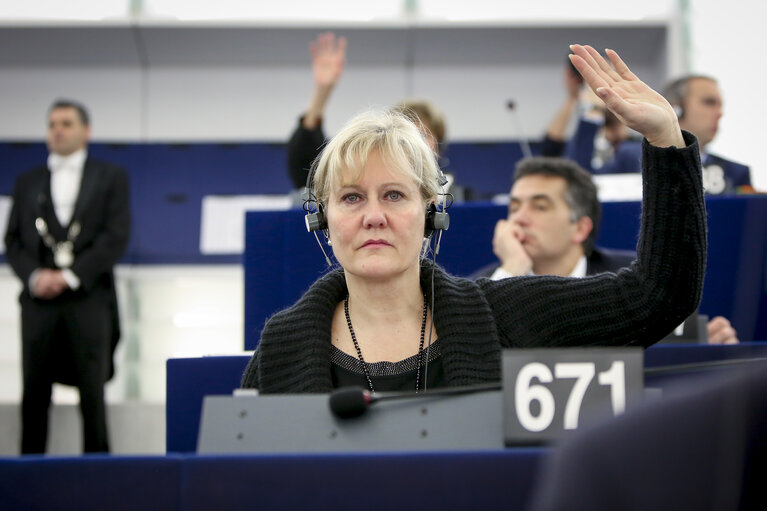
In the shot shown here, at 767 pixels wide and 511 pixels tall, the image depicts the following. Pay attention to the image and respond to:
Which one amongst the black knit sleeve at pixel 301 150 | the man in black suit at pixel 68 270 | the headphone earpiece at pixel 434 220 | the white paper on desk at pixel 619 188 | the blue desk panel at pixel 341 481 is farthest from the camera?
the man in black suit at pixel 68 270

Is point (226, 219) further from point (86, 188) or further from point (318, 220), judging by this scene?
point (318, 220)

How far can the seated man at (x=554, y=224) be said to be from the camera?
9.18 ft

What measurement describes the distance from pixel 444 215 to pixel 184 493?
866 millimetres

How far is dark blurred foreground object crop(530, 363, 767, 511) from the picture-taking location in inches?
16.3

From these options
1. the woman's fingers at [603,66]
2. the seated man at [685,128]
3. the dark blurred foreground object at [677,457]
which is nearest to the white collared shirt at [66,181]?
the seated man at [685,128]

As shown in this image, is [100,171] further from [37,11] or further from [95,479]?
[95,479]

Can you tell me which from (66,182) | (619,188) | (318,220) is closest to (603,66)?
(318,220)

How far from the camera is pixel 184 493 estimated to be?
1.01 meters

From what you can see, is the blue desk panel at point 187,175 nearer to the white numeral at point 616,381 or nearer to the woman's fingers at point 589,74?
the woman's fingers at point 589,74

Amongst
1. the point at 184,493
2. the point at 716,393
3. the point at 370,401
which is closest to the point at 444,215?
the point at 370,401

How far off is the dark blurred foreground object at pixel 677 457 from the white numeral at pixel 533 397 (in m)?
0.70

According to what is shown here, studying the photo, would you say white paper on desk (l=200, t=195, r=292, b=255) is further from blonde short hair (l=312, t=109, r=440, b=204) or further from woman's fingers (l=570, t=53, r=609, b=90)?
woman's fingers (l=570, t=53, r=609, b=90)

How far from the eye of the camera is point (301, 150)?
3332 mm

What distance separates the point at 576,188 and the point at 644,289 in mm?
1403
